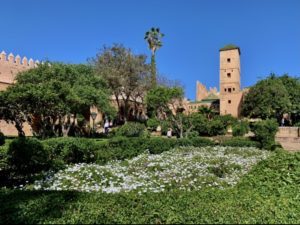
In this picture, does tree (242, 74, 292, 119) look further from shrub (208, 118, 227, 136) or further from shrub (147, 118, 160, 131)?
shrub (147, 118, 160, 131)

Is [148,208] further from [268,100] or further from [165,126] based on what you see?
[268,100]

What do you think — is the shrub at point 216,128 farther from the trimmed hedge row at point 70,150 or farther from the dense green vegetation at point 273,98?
the trimmed hedge row at point 70,150

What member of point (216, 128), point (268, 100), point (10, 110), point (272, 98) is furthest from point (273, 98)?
point (10, 110)

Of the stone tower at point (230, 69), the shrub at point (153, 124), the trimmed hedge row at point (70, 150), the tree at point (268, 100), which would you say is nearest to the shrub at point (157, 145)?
the trimmed hedge row at point (70, 150)

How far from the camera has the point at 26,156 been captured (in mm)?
9938

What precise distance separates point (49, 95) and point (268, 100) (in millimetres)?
29654

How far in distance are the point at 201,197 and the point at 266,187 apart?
1.65m

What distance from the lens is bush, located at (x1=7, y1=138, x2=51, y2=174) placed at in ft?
32.1

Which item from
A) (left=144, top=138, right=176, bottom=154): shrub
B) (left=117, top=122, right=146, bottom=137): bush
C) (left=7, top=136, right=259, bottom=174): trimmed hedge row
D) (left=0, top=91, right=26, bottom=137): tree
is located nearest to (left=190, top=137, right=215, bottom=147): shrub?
(left=7, top=136, right=259, bottom=174): trimmed hedge row

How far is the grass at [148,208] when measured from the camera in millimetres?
3969

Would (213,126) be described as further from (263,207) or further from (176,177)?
(263,207)

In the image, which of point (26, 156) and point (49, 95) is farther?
point (49, 95)

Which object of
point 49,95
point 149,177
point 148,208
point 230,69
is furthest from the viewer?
point 230,69

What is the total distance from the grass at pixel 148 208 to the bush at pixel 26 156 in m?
5.01
